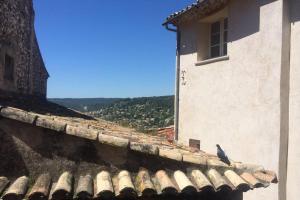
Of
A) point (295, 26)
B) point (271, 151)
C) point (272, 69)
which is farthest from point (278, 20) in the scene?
point (271, 151)

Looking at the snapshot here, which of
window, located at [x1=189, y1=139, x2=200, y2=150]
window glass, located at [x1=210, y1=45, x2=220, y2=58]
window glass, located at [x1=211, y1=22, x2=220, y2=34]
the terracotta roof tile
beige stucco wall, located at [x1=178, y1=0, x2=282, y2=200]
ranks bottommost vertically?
window, located at [x1=189, y1=139, x2=200, y2=150]

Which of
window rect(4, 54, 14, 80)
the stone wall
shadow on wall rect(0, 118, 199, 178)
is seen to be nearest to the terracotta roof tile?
shadow on wall rect(0, 118, 199, 178)

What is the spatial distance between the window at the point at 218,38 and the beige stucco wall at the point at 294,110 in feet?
10.5

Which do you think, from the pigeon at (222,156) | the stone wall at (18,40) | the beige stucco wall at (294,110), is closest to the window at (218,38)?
the beige stucco wall at (294,110)

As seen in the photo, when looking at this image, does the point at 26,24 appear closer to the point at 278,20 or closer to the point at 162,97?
the point at 278,20

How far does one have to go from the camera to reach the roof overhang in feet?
34.6

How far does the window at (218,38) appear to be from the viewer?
11282 mm

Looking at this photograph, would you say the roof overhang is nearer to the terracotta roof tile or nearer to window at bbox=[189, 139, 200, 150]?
window at bbox=[189, 139, 200, 150]

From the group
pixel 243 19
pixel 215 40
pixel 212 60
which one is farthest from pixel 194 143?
pixel 243 19

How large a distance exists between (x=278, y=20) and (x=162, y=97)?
25.4m

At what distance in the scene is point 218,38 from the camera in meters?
11.7

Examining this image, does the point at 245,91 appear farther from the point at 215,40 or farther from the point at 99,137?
the point at 99,137

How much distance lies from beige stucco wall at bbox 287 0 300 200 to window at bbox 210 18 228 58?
3.21 metres

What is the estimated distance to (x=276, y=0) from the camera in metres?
8.34
